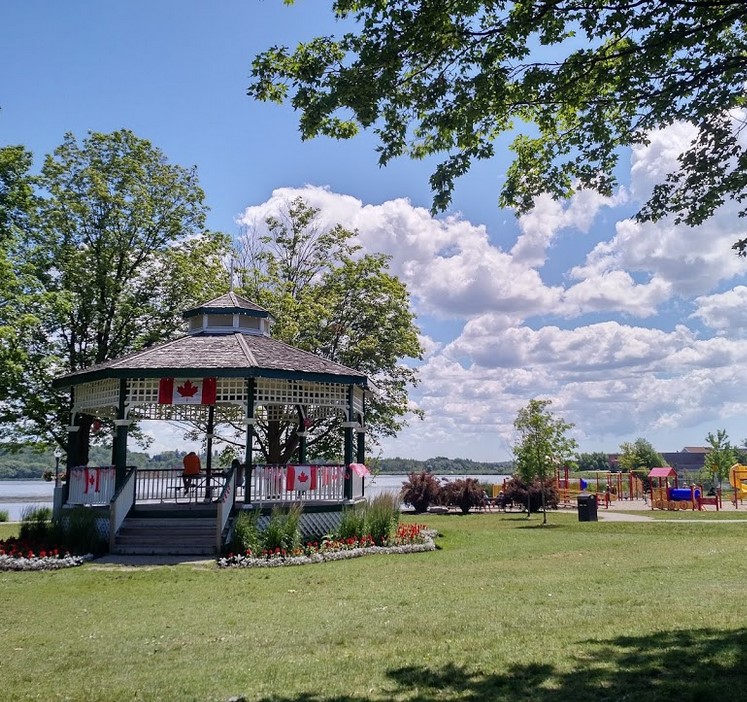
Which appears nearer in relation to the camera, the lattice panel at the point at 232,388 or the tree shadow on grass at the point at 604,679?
the tree shadow on grass at the point at 604,679

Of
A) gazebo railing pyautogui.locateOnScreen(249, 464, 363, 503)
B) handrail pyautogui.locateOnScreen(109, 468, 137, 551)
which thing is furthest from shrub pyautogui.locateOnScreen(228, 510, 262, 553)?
handrail pyautogui.locateOnScreen(109, 468, 137, 551)

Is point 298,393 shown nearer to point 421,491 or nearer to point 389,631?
point 389,631

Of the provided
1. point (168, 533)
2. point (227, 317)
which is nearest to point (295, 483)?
point (168, 533)

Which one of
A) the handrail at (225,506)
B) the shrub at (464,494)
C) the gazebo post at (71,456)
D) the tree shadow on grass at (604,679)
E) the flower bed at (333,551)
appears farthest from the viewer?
the shrub at (464,494)

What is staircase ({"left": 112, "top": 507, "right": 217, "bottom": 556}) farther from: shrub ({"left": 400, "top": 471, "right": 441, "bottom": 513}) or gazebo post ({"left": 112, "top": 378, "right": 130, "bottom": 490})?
shrub ({"left": 400, "top": 471, "right": 441, "bottom": 513})

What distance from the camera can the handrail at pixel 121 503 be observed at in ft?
51.9

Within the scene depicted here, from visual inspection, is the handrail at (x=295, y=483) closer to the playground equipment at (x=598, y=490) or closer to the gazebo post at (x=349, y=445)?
the gazebo post at (x=349, y=445)

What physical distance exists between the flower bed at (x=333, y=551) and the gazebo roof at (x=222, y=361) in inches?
160

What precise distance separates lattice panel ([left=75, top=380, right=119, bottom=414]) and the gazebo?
3 centimetres

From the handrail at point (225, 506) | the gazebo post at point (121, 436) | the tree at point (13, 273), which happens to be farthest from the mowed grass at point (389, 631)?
the tree at point (13, 273)

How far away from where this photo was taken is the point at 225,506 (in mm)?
15953

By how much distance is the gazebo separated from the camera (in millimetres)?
16281

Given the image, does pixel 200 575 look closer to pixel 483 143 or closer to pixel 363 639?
pixel 363 639

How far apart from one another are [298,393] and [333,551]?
4472mm
